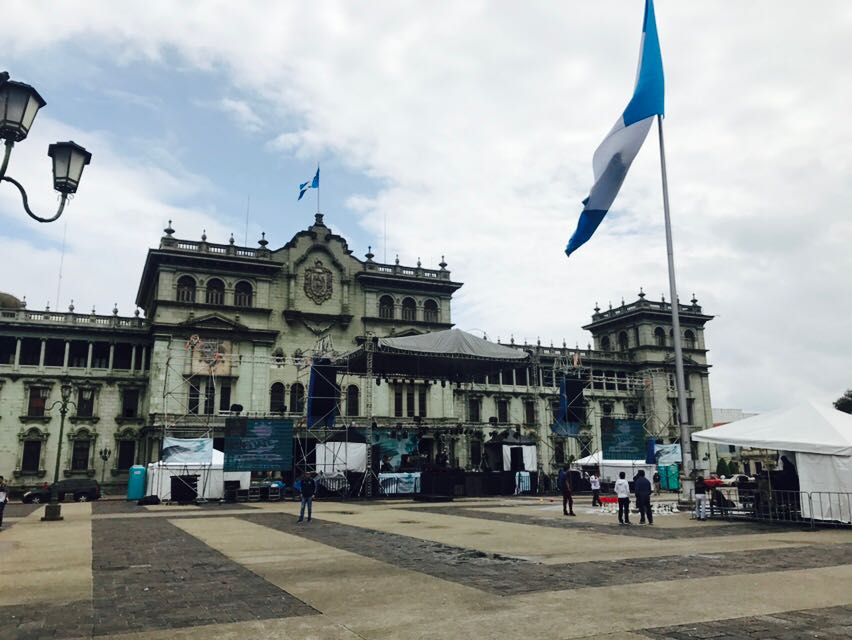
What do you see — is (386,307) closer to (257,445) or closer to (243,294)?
(243,294)

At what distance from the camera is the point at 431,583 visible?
30.3ft

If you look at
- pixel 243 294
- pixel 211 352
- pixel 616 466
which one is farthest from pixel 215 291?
pixel 616 466

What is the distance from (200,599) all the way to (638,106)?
746 inches

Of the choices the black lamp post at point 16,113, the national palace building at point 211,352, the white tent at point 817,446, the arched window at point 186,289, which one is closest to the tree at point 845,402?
the national palace building at point 211,352

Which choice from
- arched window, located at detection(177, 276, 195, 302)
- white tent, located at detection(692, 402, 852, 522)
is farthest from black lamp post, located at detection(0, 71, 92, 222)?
arched window, located at detection(177, 276, 195, 302)

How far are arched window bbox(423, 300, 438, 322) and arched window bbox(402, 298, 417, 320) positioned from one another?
2.72 ft

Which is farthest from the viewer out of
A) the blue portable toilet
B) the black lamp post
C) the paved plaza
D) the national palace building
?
the national palace building

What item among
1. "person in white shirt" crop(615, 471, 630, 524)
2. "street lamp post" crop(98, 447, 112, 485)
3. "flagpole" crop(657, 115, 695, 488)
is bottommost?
"person in white shirt" crop(615, 471, 630, 524)

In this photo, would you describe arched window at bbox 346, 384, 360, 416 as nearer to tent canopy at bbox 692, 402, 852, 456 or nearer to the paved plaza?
the paved plaza

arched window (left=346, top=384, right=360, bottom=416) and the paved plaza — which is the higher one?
arched window (left=346, top=384, right=360, bottom=416)

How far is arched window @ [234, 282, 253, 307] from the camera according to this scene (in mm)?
48969

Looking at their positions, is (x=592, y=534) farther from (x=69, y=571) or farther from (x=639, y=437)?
(x=639, y=437)

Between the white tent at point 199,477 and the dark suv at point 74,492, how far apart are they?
320 inches

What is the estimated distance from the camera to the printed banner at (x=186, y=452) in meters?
32.2
